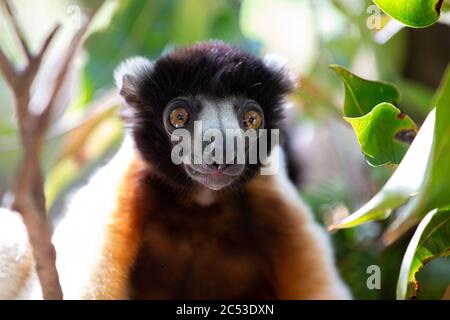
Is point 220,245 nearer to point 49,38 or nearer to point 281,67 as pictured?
point 281,67

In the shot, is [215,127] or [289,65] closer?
[215,127]

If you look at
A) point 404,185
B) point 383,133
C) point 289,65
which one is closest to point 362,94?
point 383,133

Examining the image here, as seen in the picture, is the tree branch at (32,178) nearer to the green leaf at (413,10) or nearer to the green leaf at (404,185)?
the green leaf at (404,185)

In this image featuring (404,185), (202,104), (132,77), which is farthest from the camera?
(132,77)

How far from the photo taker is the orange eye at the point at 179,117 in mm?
1991

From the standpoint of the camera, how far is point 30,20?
2809mm

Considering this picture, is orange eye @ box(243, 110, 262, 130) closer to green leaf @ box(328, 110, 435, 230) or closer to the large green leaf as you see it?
the large green leaf

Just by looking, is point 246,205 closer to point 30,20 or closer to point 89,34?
point 89,34

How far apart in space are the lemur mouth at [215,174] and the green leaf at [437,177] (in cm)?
62

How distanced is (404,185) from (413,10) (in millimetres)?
442

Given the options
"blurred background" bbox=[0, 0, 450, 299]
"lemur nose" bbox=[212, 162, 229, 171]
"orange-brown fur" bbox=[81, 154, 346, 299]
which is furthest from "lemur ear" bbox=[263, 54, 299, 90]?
"lemur nose" bbox=[212, 162, 229, 171]

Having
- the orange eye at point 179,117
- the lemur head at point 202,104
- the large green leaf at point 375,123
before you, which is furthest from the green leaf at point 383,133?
the orange eye at point 179,117

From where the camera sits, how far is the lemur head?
194cm

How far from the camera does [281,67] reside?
7.45 feet
